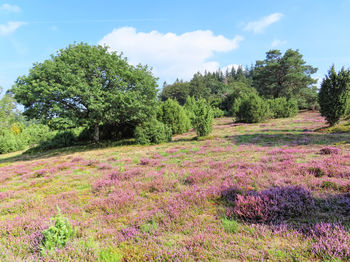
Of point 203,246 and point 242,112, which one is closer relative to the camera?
point 203,246

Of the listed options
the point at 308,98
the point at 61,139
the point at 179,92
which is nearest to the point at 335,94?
the point at 61,139

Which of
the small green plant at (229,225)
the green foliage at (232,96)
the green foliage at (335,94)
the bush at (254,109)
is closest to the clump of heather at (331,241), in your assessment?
the small green plant at (229,225)

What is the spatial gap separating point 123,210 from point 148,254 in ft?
6.31

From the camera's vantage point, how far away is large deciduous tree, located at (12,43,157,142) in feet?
51.2

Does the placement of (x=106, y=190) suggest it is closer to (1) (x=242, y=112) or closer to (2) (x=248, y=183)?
(2) (x=248, y=183)

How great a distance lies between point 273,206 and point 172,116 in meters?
20.6

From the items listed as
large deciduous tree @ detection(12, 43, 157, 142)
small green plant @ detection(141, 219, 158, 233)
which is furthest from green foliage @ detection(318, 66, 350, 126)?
small green plant @ detection(141, 219, 158, 233)

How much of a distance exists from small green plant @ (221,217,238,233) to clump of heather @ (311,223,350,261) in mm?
1091

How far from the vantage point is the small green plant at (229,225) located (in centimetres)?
291

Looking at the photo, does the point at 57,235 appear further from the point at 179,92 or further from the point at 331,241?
the point at 179,92

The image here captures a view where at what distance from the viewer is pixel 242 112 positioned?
106 feet

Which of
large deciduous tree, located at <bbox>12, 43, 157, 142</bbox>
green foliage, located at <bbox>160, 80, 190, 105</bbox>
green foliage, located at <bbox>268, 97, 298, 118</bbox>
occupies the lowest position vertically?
green foliage, located at <bbox>268, 97, 298, 118</bbox>

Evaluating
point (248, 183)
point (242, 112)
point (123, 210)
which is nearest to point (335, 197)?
point (248, 183)

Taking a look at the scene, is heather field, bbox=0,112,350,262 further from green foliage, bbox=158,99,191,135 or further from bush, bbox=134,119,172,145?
green foliage, bbox=158,99,191,135
